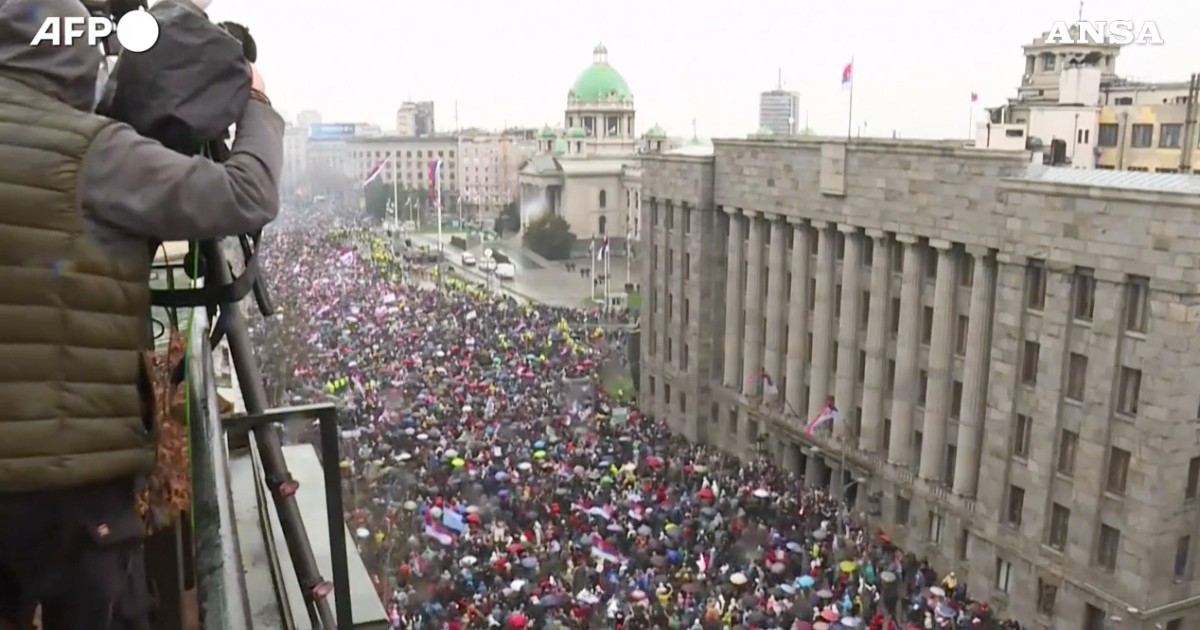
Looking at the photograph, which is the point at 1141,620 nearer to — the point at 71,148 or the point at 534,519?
the point at 534,519

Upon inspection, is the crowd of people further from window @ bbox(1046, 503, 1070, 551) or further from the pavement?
the pavement

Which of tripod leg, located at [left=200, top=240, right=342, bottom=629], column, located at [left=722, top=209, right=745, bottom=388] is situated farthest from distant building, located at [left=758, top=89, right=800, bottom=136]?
tripod leg, located at [left=200, top=240, right=342, bottom=629]

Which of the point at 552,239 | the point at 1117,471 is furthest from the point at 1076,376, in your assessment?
the point at 552,239

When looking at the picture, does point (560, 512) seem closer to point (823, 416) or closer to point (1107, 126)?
point (823, 416)

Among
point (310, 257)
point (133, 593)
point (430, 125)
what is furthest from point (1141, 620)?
point (430, 125)

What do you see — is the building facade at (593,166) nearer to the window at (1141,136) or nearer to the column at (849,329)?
the window at (1141,136)
